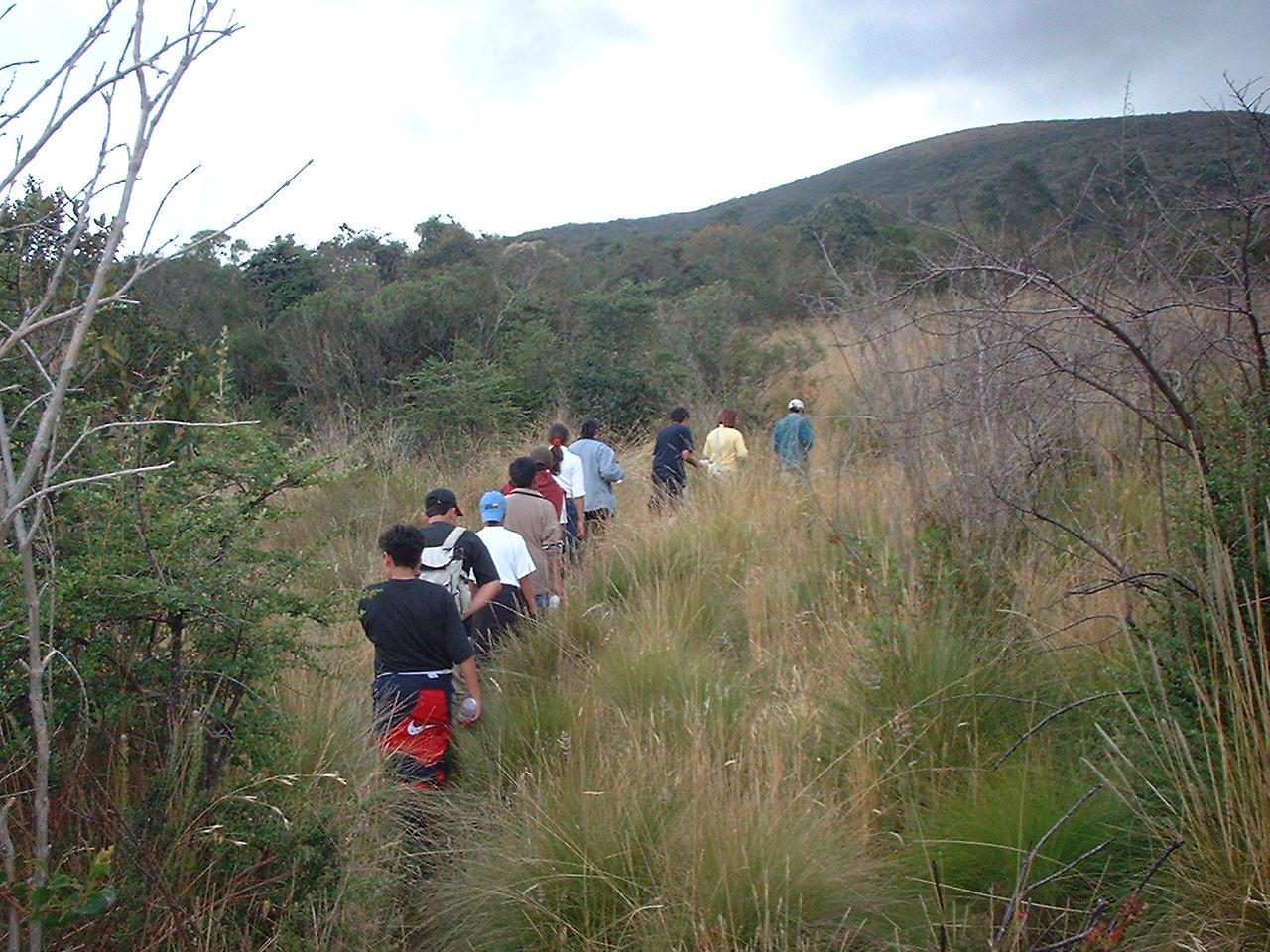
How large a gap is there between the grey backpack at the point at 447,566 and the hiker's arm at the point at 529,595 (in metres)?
0.66

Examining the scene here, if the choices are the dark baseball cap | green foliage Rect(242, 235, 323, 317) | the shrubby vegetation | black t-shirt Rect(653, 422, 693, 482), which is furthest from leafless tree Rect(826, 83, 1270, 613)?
green foliage Rect(242, 235, 323, 317)

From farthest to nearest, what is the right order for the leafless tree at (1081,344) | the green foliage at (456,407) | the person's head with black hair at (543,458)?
the green foliage at (456,407), the person's head with black hair at (543,458), the leafless tree at (1081,344)

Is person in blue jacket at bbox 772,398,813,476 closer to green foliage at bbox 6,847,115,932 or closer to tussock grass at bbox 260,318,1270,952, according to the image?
tussock grass at bbox 260,318,1270,952

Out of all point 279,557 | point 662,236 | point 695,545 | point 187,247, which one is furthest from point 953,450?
point 662,236

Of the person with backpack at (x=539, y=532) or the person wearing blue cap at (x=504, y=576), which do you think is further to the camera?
the person with backpack at (x=539, y=532)

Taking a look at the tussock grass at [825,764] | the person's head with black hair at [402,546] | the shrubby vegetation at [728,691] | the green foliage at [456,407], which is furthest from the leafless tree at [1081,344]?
the green foliage at [456,407]

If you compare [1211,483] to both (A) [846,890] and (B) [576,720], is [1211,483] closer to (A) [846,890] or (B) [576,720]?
(A) [846,890]

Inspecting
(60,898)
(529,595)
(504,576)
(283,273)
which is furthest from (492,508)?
(283,273)

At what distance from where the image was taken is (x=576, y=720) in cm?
526

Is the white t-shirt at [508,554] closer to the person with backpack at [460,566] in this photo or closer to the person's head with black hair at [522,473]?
the person with backpack at [460,566]

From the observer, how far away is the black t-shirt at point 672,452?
12.0 meters

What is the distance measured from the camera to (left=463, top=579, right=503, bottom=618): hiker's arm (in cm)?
644

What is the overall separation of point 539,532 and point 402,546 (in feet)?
7.84

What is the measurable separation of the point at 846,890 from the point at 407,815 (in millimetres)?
2117
